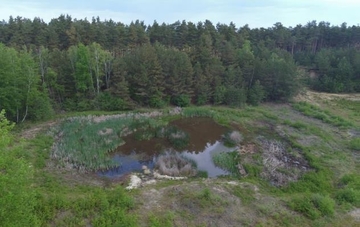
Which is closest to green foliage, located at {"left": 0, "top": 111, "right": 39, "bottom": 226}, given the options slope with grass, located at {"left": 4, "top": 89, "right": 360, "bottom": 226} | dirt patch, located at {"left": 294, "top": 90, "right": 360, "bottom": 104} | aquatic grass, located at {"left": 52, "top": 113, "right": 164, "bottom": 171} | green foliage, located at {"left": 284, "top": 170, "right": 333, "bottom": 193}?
slope with grass, located at {"left": 4, "top": 89, "right": 360, "bottom": 226}

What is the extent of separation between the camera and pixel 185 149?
24.9 m

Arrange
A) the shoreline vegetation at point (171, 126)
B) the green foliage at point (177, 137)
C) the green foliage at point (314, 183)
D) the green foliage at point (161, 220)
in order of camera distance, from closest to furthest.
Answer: the green foliage at point (161, 220) → the shoreline vegetation at point (171, 126) → the green foliage at point (314, 183) → the green foliage at point (177, 137)

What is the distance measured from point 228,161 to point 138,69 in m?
18.2

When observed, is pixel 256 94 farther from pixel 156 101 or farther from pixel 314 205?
pixel 314 205

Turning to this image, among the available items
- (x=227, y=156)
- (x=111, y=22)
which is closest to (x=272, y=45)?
(x=111, y=22)

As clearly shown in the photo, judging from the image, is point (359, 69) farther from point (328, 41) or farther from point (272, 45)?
point (328, 41)

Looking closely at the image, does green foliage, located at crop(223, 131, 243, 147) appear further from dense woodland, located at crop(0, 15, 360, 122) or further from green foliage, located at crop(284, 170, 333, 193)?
dense woodland, located at crop(0, 15, 360, 122)

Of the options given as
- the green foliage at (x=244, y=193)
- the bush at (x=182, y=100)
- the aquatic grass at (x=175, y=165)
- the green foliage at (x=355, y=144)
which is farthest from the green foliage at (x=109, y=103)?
the green foliage at (x=355, y=144)

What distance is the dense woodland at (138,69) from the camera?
28047 mm

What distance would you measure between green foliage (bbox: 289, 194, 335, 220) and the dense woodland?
21.3 m

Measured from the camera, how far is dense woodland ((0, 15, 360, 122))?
28.0 m

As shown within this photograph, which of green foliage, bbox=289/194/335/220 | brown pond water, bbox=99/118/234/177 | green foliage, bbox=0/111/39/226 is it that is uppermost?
green foliage, bbox=0/111/39/226

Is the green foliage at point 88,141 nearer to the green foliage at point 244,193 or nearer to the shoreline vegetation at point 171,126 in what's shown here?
the shoreline vegetation at point 171,126

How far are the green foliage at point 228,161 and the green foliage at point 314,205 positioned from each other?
5.02 m
